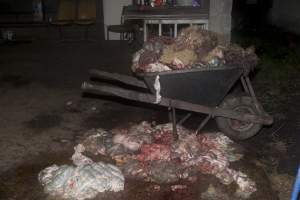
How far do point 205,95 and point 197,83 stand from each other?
0.26 meters

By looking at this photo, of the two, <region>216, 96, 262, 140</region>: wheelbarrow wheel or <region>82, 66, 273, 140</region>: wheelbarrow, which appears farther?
<region>216, 96, 262, 140</region>: wheelbarrow wheel

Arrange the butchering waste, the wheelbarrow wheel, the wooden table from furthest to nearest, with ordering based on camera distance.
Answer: the wooden table
the wheelbarrow wheel
the butchering waste

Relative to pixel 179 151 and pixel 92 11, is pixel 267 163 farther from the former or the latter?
pixel 92 11

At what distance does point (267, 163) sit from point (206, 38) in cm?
190

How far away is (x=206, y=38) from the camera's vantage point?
4.96m

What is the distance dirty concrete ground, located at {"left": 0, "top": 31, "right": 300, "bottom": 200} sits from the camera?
4.42m

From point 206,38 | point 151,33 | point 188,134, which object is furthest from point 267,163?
point 151,33

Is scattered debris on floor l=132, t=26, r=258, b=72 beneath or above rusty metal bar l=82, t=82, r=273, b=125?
above

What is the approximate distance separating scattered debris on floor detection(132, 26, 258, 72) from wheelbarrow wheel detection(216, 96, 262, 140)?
60 centimetres

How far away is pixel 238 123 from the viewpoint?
17.9ft

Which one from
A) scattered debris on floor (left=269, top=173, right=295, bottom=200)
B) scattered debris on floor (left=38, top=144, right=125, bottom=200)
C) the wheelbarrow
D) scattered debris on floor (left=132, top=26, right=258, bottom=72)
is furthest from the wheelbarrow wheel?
scattered debris on floor (left=38, top=144, right=125, bottom=200)

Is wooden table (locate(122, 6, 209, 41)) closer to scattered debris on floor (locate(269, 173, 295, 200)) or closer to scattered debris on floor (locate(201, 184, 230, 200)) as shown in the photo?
scattered debris on floor (locate(269, 173, 295, 200))

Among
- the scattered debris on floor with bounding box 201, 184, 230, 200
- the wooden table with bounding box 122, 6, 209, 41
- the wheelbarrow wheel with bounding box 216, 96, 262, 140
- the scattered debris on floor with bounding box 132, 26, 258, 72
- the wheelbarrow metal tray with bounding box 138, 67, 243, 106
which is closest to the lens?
the scattered debris on floor with bounding box 201, 184, 230, 200

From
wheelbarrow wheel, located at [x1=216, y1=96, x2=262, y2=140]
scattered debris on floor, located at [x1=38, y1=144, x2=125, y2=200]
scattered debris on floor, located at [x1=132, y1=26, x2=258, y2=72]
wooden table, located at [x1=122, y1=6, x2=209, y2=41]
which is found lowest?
scattered debris on floor, located at [x1=38, y1=144, x2=125, y2=200]
